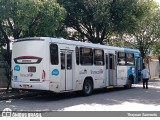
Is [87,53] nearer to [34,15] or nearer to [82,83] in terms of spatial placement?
[82,83]

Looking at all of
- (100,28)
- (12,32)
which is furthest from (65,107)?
(100,28)

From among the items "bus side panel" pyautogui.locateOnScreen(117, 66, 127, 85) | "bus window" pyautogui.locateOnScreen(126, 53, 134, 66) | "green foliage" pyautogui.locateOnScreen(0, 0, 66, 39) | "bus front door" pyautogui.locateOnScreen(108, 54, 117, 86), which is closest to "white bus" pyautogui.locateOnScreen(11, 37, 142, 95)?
"bus front door" pyautogui.locateOnScreen(108, 54, 117, 86)

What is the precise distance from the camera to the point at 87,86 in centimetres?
1789

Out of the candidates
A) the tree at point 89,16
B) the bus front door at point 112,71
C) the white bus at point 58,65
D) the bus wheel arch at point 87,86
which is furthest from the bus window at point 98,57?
the tree at point 89,16

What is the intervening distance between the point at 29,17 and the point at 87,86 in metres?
5.18

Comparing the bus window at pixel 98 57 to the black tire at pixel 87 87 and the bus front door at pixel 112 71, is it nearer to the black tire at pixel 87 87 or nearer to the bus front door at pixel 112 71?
the bus front door at pixel 112 71

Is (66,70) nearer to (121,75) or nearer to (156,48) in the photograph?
(121,75)

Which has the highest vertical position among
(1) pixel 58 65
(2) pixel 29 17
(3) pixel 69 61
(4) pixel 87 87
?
(2) pixel 29 17

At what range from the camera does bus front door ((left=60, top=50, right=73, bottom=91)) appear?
15.5 metres

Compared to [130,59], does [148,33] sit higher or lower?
higher

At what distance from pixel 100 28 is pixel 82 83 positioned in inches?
363

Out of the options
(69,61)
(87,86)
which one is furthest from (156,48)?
(69,61)

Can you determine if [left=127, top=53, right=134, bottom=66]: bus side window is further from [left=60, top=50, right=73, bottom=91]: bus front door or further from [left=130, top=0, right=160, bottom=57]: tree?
[left=130, top=0, right=160, bottom=57]: tree

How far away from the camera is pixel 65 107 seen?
13227 millimetres
